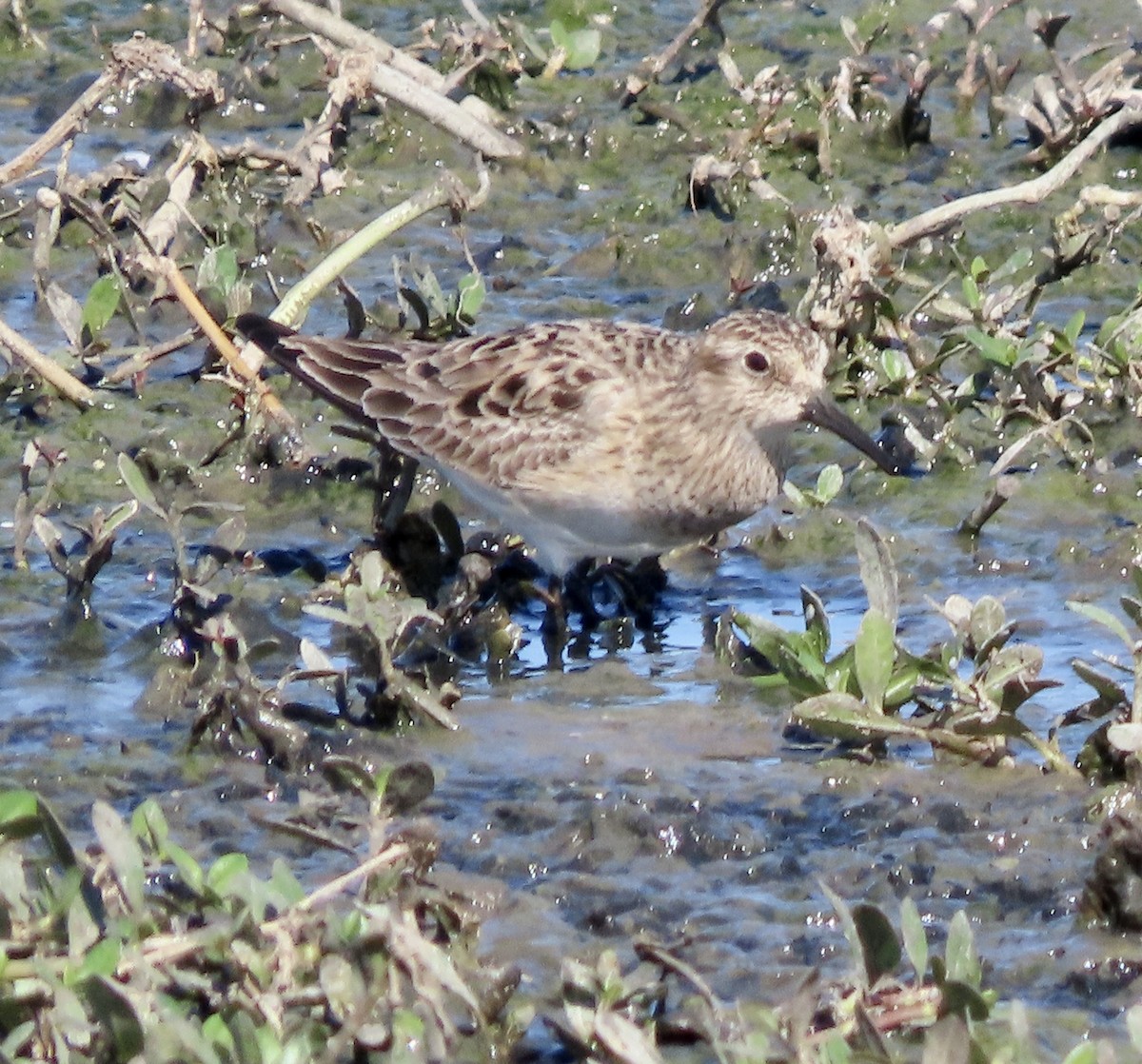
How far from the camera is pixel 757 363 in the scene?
7191 millimetres

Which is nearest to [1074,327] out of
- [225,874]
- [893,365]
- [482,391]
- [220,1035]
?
[893,365]

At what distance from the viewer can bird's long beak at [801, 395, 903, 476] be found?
23.5 feet

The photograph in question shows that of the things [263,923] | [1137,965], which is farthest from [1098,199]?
[263,923]

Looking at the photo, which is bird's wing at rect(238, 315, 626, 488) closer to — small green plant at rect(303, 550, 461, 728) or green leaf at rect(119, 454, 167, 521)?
small green plant at rect(303, 550, 461, 728)

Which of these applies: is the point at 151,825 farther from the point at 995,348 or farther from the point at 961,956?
the point at 995,348

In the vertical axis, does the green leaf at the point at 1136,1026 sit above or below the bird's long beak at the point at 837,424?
above

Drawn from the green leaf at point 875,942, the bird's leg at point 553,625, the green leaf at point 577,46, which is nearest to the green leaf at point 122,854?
the green leaf at point 875,942

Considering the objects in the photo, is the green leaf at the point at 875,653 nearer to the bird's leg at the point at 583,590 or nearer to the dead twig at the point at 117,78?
the bird's leg at the point at 583,590

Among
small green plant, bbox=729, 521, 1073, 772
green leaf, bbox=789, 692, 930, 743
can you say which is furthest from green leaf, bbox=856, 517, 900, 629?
green leaf, bbox=789, 692, 930, 743

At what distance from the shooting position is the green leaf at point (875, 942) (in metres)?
3.89

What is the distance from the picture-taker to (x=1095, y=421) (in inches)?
302

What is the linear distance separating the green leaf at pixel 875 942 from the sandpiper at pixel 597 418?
10.2 ft

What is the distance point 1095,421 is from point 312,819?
3.89 metres

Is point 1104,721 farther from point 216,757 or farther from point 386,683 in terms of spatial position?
point 216,757
